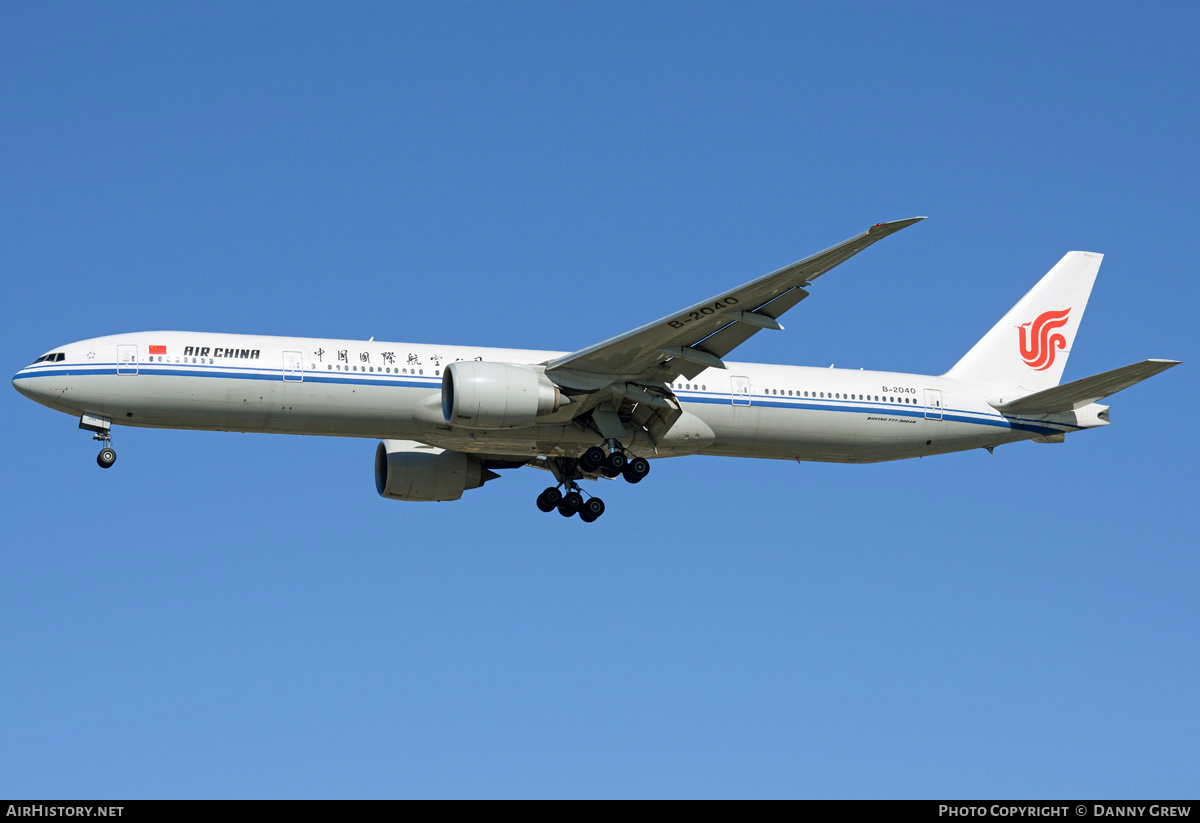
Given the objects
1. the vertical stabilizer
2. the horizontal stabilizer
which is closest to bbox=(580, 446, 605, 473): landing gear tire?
the vertical stabilizer

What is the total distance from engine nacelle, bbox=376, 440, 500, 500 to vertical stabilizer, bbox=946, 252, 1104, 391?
14.6 m

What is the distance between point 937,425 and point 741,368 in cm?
592

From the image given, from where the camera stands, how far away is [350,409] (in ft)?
114

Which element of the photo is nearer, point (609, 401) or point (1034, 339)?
point (609, 401)

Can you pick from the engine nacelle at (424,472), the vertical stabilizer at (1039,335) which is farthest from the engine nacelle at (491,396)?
the vertical stabilizer at (1039,335)

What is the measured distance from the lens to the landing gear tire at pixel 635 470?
37094 millimetres

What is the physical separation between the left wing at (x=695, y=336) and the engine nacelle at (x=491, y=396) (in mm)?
987

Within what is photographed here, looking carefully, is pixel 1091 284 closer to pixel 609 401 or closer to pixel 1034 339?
pixel 1034 339

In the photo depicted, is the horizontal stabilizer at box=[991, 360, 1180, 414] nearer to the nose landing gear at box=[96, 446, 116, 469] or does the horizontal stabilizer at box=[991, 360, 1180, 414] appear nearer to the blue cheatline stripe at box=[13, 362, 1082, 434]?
the blue cheatline stripe at box=[13, 362, 1082, 434]

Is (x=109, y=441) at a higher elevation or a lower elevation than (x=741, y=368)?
lower

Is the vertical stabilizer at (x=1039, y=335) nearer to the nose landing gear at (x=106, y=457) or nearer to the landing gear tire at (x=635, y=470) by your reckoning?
the landing gear tire at (x=635, y=470)

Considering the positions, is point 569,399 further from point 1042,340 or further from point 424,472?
point 1042,340

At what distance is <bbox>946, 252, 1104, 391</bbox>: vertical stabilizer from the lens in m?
41.7
